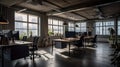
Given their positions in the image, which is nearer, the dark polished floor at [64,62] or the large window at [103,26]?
the dark polished floor at [64,62]

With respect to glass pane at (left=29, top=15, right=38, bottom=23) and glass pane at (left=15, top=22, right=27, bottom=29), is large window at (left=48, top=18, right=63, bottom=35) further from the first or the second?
glass pane at (left=15, top=22, right=27, bottom=29)

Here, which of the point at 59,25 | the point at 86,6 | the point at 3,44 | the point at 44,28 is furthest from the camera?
the point at 59,25

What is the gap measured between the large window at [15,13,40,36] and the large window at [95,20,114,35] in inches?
292

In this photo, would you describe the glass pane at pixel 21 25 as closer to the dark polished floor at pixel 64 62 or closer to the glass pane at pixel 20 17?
the glass pane at pixel 20 17

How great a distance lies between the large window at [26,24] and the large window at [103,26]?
7412mm

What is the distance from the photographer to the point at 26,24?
820 cm

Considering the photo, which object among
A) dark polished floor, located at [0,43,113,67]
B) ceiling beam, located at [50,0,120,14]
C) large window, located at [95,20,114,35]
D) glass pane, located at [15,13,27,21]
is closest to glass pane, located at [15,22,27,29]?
glass pane, located at [15,13,27,21]

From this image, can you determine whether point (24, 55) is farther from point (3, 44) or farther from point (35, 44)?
point (3, 44)

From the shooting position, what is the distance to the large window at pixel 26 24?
7.55 metres

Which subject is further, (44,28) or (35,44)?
(44,28)

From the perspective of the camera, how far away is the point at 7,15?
647 centimetres

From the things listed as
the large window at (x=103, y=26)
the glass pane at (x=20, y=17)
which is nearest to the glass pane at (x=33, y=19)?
the glass pane at (x=20, y=17)

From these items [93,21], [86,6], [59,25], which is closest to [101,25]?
[93,21]

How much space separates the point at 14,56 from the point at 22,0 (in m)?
2.91
